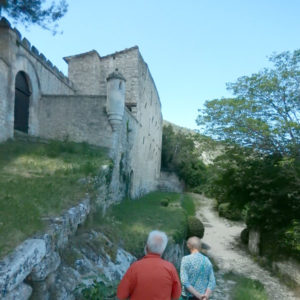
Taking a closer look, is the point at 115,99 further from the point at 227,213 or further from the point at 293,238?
the point at 227,213

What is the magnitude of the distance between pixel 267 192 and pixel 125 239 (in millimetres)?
8097

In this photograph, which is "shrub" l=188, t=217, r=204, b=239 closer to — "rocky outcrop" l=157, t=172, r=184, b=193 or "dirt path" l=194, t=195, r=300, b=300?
"dirt path" l=194, t=195, r=300, b=300

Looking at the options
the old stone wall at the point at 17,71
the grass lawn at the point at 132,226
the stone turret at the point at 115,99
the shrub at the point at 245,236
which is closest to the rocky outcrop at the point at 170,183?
the shrub at the point at 245,236

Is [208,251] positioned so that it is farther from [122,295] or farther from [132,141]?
[122,295]

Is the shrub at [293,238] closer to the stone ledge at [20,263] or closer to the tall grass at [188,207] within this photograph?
the tall grass at [188,207]

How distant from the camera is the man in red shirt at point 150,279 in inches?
103

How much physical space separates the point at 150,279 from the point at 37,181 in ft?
15.1

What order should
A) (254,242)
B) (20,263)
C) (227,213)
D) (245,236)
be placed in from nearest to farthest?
(20,263) → (254,242) → (245,236) → (227,213)

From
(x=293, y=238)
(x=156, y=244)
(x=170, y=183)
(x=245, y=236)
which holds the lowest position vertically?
(x=245, y=236)

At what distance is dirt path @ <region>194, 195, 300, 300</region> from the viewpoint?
978 centimetres

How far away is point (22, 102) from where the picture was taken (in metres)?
11.2

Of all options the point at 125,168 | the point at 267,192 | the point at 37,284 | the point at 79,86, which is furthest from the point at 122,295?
the point at 79,86

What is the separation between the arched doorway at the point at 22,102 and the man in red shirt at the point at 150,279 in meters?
10.1

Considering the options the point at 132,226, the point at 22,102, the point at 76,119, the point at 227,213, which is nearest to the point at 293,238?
the point at 132,226
